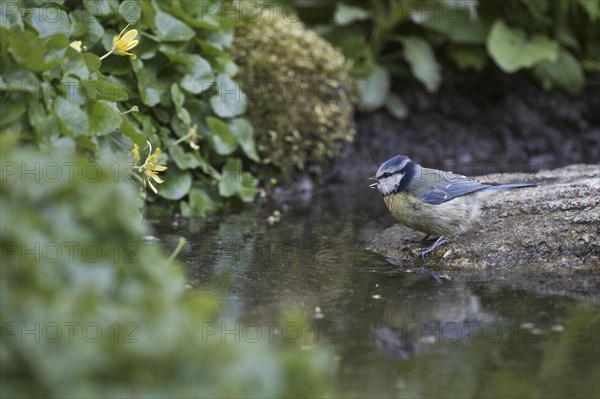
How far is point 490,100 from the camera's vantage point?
30.2ft

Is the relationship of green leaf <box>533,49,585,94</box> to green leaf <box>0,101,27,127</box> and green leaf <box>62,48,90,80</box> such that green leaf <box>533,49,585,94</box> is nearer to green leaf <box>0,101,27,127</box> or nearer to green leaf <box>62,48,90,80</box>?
green leaf <box>62,48,90,80</box>

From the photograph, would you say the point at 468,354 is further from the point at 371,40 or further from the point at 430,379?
the point at 371,40

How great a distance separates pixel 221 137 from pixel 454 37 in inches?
125

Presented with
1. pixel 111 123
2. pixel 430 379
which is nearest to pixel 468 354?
pixel 430 379

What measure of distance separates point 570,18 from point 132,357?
7775 millimetres

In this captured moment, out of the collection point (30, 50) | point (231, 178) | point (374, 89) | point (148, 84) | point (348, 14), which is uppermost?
point (30, 50)

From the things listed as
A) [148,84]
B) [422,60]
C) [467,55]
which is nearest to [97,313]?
[148,84]

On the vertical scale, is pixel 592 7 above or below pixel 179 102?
above

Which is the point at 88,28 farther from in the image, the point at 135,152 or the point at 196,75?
the point at 196,75

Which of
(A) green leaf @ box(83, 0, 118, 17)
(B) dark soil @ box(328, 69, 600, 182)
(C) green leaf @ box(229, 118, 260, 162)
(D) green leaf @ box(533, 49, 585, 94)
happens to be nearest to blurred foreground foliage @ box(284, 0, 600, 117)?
(D) green leaf @ box(533, 49, 585, 94)

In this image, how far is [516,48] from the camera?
27.2 ft

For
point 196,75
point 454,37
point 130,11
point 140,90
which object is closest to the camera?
point 130,11

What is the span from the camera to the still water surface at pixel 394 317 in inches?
131

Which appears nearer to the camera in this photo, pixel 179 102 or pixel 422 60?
pixel 179 102
